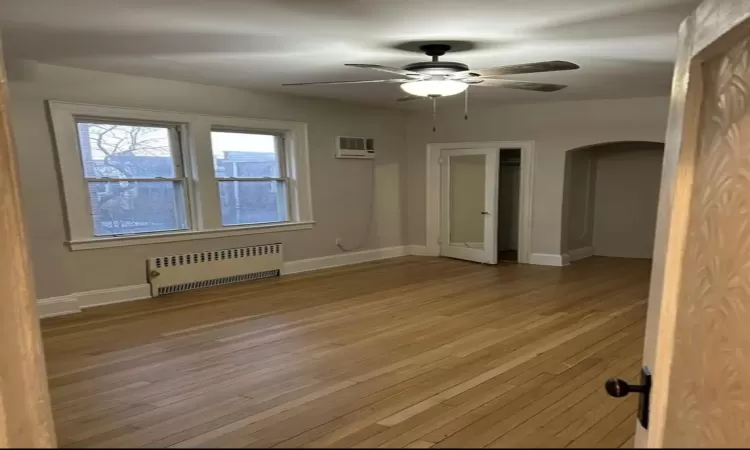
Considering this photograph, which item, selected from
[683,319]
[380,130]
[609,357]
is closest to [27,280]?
[683,319]

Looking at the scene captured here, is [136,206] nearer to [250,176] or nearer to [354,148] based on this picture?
[250,176]

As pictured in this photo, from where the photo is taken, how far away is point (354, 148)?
7.27m

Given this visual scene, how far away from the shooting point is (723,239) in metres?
1.05

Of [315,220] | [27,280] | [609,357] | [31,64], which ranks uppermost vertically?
[31,64]

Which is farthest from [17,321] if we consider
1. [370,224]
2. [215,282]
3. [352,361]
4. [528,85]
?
[370,224]

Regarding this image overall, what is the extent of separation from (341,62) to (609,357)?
3.15m

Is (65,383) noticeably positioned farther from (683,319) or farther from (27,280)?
(683,319)

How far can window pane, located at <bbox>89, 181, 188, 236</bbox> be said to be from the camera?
201 inches

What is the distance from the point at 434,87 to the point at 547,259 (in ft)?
14.1

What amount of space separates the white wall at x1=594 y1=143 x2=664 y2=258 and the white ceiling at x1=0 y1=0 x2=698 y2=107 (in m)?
2.90

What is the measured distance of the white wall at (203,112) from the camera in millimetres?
4574

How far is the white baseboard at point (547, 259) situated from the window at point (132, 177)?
4787 millimetres

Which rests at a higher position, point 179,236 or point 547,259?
point 179,236

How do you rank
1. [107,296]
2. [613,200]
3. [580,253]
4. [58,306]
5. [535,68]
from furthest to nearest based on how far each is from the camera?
1. [613,200]
2. [580,253]
3. [107,296]
4. [58,306]
5. [535,68]
